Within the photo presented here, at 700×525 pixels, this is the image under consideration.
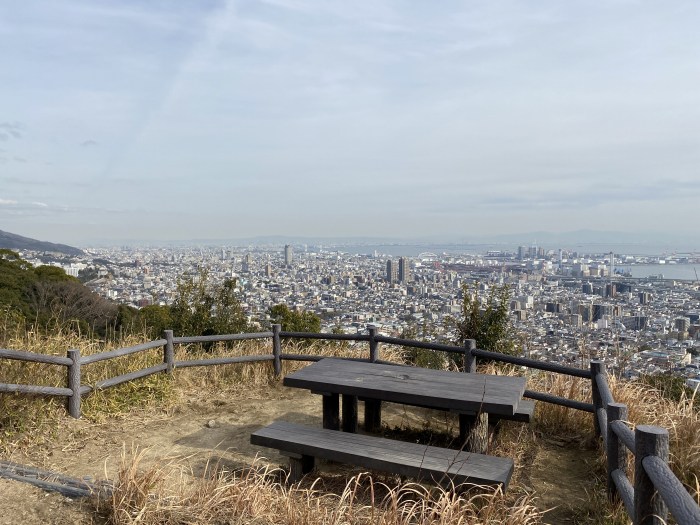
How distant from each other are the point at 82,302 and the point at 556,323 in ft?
40.7

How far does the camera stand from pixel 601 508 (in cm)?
352

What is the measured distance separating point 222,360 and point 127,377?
52.9 inches

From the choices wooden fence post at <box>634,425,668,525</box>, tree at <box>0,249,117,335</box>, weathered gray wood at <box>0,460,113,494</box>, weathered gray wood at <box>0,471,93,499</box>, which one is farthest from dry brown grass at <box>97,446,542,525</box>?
tree at <box>0,249,117,335</box>

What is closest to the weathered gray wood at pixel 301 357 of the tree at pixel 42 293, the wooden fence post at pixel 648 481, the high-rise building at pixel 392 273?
the wooden fence post at pixel 648 481

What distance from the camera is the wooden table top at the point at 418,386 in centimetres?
394

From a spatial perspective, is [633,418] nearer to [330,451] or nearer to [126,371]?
[330,451]

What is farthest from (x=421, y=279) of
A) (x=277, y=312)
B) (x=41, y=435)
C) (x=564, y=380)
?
(x=41, y=435)

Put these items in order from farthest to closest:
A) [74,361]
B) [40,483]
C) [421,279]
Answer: [421,279] < [74,361] < [40,483]

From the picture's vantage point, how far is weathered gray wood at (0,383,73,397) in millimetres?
4992

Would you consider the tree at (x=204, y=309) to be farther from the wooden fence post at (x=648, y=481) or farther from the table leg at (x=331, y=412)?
the wooden fence post at (x=648, y=481)

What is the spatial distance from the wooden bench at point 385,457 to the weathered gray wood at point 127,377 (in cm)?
254

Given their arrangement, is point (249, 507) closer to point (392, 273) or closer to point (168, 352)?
point (168, 352)

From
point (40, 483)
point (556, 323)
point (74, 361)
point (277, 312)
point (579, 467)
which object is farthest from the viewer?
point (277, 312)

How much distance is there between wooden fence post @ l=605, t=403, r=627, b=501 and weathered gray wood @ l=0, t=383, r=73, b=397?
503 cm
